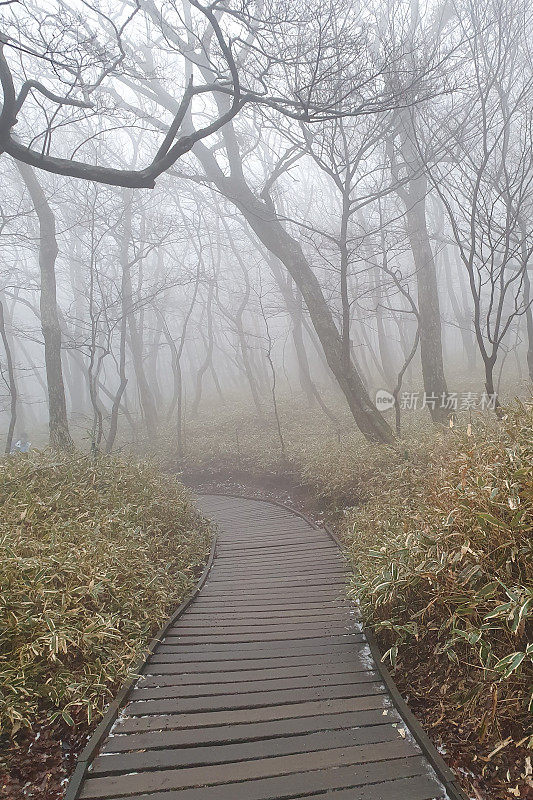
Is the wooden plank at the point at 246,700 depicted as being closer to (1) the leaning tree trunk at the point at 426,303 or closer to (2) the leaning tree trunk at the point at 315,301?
(2) the leaning tree trunk at the point at 315,301

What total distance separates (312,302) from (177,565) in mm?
5937

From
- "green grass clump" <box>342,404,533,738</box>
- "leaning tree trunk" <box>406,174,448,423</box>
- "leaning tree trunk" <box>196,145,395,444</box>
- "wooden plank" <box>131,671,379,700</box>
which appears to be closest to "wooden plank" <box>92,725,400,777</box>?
"wooden plank" <box>131,671,379,700</box>

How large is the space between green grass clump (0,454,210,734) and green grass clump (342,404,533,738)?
6.30ft

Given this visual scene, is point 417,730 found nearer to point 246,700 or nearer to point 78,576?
point 246,700

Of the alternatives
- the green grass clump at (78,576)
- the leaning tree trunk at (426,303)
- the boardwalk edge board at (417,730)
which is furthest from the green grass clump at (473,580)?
the leaning tree trunk at (426,303)

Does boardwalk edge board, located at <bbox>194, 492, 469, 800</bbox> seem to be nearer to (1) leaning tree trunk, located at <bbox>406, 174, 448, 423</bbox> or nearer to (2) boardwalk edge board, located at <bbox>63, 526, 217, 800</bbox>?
(2) boardwalk edge board, located at <bbox>63, 526, 217, 800</bbox>

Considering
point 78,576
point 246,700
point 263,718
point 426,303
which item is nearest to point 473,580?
point 263,718

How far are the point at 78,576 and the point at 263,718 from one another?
1851 millimetres

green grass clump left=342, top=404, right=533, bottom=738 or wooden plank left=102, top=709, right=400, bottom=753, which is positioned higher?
green grass clump left=342, top=404, right=533, bottom=738

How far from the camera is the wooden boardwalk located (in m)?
2.26

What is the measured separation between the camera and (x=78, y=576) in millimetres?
3699

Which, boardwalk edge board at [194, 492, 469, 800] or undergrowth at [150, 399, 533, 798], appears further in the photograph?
undergrowth at [150, 399, 533, 798]

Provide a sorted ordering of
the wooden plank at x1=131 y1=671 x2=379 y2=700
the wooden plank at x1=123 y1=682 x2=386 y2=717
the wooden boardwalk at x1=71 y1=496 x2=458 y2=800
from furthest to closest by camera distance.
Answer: the wooden plank at x1=131 y1=671 x2=379 y2=700 < the wooden plank at x1=123 y1=682 x2=386 y2=717 < the wooden boardwalk at x1=71 y1=496 x2=458 y2=800

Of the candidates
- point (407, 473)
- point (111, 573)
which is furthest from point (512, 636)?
point (407, 473)
